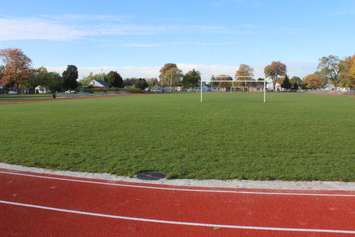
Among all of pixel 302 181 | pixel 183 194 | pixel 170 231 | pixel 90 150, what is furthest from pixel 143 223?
pixel 90 150

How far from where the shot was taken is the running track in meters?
5.85

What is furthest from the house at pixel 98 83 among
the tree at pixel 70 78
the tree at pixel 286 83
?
the tree at pixel 286 83

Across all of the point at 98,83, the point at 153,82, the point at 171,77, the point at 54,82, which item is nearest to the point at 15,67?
the point at 54,82

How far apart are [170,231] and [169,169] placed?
4029mm

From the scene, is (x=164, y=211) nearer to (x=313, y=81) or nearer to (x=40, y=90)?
(x=40, y=90)

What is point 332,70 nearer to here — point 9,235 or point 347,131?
point 347,131

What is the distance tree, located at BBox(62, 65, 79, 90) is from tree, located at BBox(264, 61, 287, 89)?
7837cm

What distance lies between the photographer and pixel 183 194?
25.6 ft

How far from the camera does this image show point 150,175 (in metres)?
9.32

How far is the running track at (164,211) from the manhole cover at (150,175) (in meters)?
0.59

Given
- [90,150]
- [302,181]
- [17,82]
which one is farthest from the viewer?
[17,82]

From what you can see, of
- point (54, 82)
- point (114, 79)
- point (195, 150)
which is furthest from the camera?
point (114, 79)

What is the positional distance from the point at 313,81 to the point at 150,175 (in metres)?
153

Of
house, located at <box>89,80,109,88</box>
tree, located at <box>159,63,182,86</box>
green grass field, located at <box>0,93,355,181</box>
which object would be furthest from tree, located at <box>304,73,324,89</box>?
green grass field, located at <box>0,93,355,181</box>
